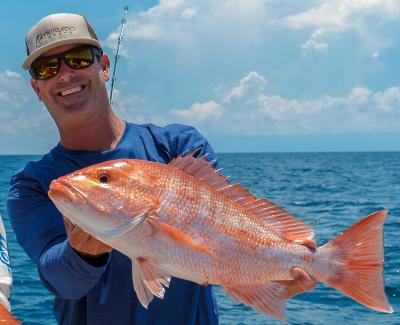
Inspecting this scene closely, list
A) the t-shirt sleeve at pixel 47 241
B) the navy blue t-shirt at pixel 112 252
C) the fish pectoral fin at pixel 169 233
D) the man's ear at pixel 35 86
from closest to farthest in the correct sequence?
the fish pectoral fin at pixel 169 233
the t-shirt sleeve at pixel 47 241
the navy blue t-shirt at pixel 112 252
the man's ear at pixel 35 86

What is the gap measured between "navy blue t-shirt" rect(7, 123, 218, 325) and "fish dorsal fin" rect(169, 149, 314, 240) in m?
0.52

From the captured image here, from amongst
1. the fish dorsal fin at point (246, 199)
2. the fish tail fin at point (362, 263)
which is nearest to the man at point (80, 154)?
the fish dorsal fin at point (246, 199)

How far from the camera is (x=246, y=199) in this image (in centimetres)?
285

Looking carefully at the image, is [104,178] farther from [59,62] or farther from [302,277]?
[302,277]

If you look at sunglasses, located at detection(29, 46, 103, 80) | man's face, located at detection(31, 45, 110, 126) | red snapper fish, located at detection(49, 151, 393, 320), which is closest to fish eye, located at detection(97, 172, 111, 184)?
red snapper fish, located at detection(49, 151, 393, 320)

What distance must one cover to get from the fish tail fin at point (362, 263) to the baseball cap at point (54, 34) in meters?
1.59

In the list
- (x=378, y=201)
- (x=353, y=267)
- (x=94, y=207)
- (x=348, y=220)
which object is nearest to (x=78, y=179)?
(x=94, y=207)

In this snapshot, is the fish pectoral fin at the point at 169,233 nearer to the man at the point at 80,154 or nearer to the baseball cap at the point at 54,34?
the man at the point at 80,154

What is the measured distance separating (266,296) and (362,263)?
438mm

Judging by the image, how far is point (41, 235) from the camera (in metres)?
3.05

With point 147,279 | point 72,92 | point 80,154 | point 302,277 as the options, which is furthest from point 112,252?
point 302,277

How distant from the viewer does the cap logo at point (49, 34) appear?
3125 mm

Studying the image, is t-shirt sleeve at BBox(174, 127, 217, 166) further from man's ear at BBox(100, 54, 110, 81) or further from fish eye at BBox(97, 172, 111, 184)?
fish eye at BBox(97, 172, 111, 184)

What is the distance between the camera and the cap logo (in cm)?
312
